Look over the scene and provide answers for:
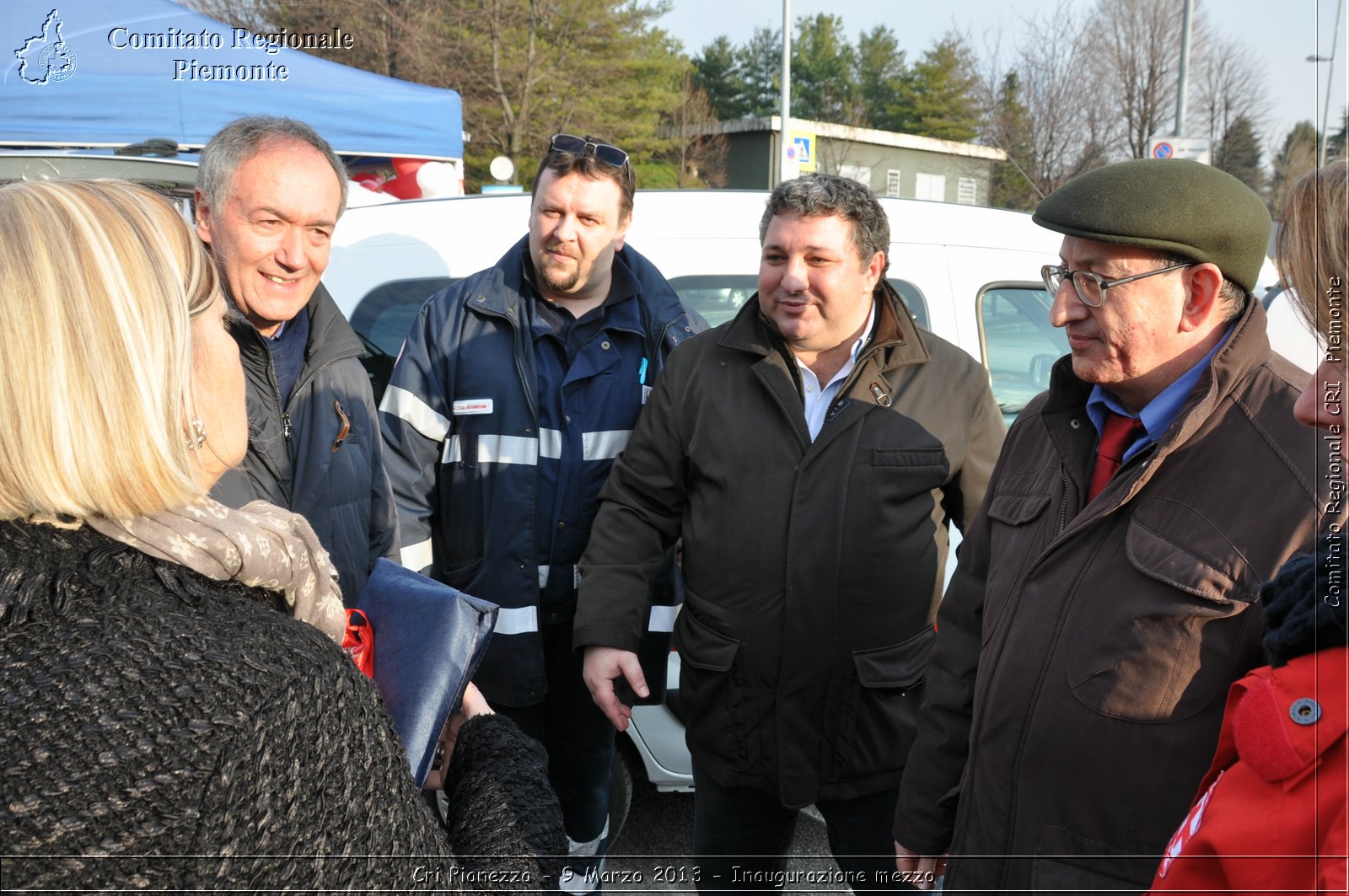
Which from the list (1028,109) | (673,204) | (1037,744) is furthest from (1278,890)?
(1028,109)

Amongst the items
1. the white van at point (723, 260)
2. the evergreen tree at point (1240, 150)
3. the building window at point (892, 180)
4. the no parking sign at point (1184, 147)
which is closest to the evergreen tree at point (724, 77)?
the building window at point (892, 180)

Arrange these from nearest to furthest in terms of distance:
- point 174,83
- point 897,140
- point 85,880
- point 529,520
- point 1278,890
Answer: point 85,880, point 1278,890, point 529,520, point 174,83, point 897,140

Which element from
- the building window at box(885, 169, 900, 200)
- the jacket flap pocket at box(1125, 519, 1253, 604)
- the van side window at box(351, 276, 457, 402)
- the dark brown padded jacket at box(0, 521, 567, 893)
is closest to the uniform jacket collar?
the van side window at box(351, 276, 457, 402)

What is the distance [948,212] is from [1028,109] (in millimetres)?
14655

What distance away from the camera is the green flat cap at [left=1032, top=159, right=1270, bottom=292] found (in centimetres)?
171

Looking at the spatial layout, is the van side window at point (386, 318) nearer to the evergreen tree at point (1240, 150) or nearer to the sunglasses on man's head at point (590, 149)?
the sunglasses on man's head at point (590, 149)

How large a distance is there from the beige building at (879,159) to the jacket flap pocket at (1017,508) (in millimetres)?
20564

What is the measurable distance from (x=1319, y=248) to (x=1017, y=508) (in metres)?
0.74

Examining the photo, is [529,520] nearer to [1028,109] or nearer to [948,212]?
[948,212]

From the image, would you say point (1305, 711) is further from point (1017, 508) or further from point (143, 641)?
point (143, 641)

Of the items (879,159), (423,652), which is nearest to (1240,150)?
(423,652)

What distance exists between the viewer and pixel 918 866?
2062 millimetres

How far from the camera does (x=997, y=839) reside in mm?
1750

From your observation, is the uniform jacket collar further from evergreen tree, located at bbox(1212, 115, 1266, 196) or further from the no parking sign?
evergreen tree, located at bbox(1212, 115, 1266, 196)
